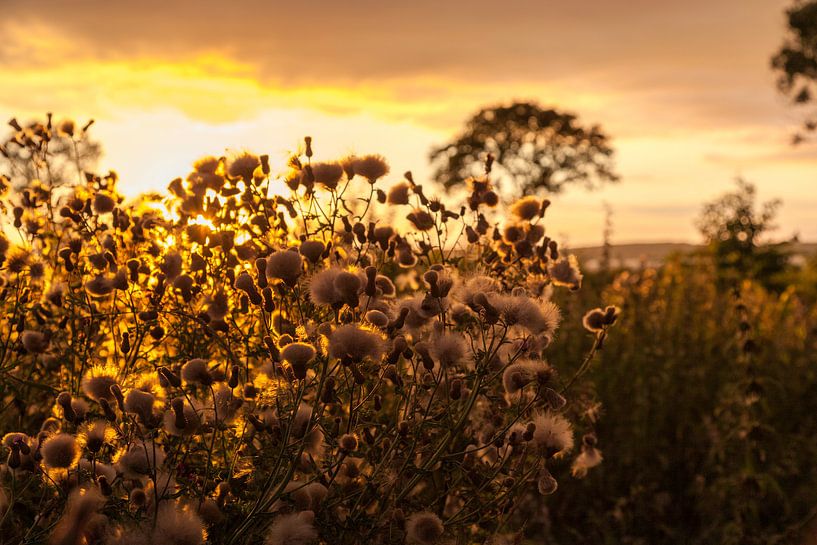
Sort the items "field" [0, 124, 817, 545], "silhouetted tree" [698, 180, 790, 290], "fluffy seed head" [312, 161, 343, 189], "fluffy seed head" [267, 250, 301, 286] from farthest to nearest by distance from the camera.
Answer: "silhouetted tree" [698, 180, 790, 290], "fluffy seed head" [312, 161, 343, 189], "fluffy seed head" [267, 250, 301, 286], "field" [0, 124, 817, 545]

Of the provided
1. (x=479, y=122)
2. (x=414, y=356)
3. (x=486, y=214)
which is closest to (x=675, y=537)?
Answer: (x=486, y=214)

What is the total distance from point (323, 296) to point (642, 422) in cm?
424

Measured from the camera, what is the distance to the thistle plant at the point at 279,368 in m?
2.13

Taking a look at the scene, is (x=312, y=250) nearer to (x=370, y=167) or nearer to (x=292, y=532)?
(x=370, y=167)

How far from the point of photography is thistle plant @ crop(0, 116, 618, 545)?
213 centimetres

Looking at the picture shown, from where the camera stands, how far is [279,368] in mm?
2314

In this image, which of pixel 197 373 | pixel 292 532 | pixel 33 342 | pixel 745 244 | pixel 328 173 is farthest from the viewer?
pixel 745 244

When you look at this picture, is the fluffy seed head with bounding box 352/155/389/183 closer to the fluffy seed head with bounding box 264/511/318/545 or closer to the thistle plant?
the thistle plant

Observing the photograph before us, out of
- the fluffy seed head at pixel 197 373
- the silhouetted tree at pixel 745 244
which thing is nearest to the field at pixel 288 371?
the fluffy seed head at pixel 197 373

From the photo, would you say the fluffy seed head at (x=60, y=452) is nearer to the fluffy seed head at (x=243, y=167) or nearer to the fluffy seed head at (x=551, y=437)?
the fluffy seed head at (x=243, y=167)

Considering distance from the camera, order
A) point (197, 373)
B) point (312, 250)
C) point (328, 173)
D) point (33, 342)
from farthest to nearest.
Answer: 1. point (328, 173)
2. point (33, 342)
3. point (312, 250)
4. point (197, 373)

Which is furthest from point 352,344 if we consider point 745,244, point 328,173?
point 745,244

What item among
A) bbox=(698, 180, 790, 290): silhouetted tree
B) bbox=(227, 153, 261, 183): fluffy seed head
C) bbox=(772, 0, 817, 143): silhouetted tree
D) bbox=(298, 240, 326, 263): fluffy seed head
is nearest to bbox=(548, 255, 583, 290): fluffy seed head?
bbox=(298, 240, 326, 263): fluffy seed head

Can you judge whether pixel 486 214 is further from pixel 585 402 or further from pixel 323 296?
pixel 323 296
